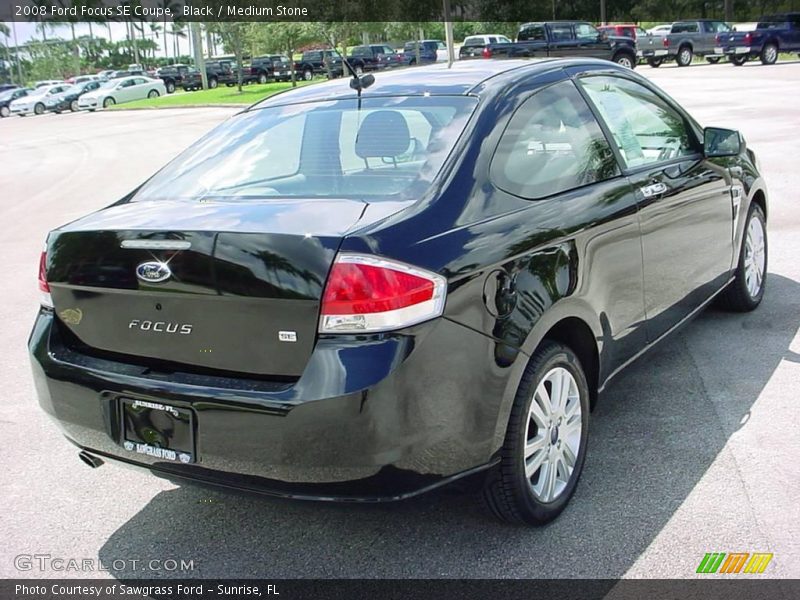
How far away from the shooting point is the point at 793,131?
14648mm

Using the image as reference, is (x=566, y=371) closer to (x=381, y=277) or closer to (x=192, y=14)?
(x=381, y=277)

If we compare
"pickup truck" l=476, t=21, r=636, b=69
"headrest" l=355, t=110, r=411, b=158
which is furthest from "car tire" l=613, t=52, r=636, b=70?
"headrest" l=355, t=110, r=411, b=158

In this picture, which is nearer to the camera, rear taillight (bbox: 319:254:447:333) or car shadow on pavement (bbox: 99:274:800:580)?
rear taillight (bbox: 319:254:447:333)

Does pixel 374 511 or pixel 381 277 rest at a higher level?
pixel 381 277

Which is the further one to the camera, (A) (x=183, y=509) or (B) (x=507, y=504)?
(A) (x=183, y=509)

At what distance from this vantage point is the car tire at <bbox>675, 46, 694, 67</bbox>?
38156mm

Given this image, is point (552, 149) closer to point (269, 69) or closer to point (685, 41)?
point (685, 41)

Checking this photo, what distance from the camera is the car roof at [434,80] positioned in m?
3.62

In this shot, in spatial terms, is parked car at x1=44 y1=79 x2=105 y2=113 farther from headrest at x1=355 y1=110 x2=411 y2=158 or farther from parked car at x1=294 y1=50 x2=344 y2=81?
headrest at x1=355 y1=110 x2=411 y2=158

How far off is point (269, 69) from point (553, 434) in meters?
52.4

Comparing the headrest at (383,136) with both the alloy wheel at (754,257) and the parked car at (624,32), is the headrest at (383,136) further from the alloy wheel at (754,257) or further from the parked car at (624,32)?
the parked car at (624,32)

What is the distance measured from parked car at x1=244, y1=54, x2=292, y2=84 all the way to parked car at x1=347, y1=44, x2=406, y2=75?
6.59 metres

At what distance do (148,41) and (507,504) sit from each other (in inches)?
5618

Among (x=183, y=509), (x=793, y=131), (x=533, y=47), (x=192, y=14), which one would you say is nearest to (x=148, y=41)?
(x=192, y=14)
